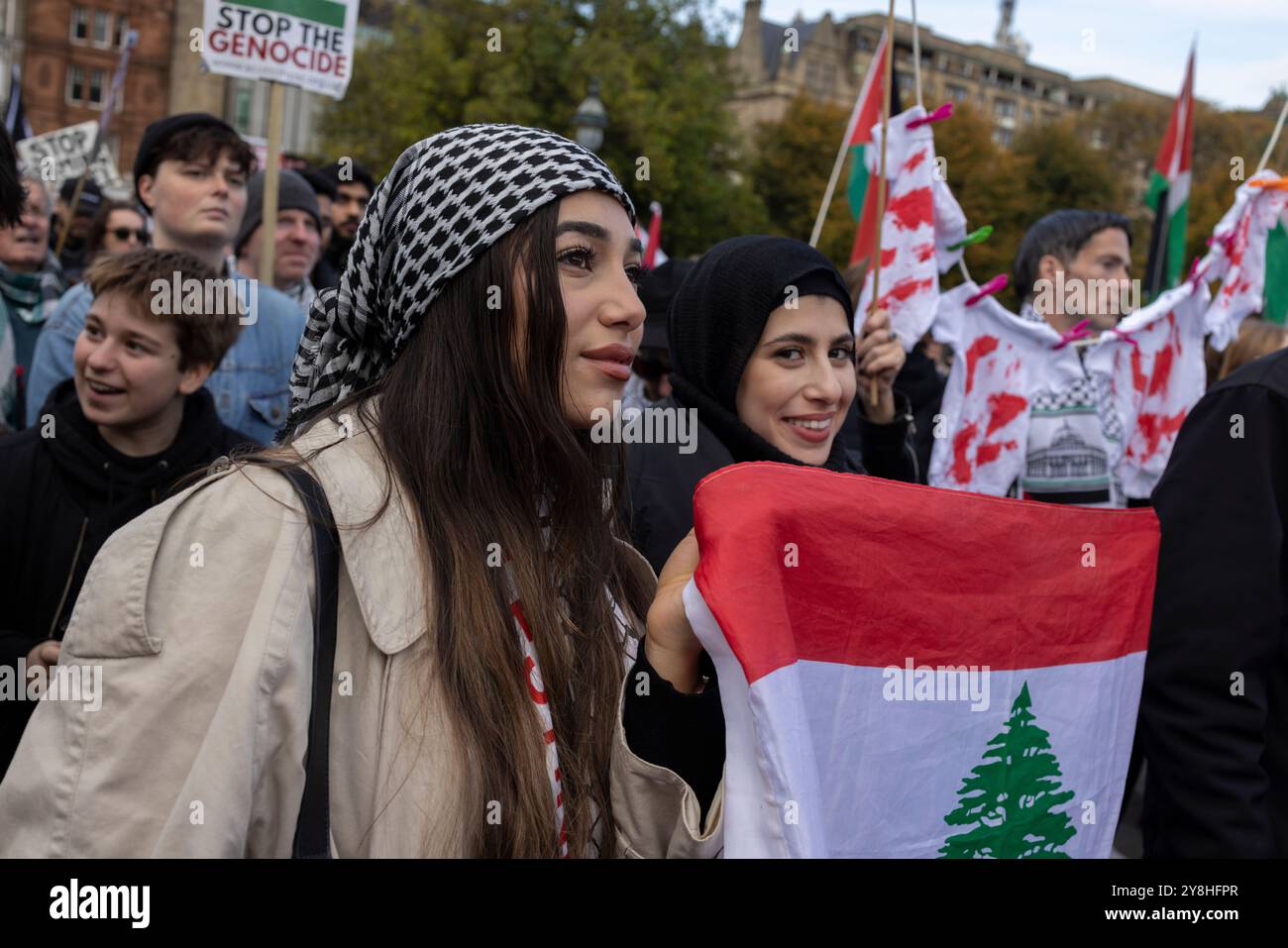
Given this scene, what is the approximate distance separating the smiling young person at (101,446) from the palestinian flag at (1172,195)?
6466mm

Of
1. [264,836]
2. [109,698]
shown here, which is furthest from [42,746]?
[264,836]

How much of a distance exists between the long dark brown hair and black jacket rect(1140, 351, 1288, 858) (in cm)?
107

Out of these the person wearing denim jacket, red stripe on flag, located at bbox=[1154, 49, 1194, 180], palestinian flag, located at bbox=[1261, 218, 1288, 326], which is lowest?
the person wearing denim jacket

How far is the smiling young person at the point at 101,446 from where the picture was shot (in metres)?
3.09

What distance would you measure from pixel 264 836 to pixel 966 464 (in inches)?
155

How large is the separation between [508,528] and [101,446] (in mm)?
1747

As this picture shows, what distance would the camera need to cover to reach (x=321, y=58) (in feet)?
18.0

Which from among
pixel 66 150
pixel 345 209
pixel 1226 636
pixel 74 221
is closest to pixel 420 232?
pixel 1226 636

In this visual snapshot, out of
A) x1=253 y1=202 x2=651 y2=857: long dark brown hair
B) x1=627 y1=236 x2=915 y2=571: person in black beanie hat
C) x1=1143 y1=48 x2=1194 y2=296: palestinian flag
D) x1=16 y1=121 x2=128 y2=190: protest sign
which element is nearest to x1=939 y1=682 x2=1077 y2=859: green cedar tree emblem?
x1=253 y1=202 x2=651 y2=857: long dark brown hair

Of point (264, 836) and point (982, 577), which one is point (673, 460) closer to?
point (982, 577)

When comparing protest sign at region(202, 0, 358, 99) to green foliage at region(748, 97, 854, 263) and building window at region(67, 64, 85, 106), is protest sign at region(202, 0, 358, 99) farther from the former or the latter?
building window at region(67, 64, 85, 106)

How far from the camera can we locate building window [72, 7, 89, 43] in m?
52.5

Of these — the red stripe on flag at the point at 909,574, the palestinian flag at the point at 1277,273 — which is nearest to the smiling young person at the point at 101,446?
the red stripe on flag at the point at 909,574

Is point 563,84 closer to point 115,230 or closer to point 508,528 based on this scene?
point 115,230
